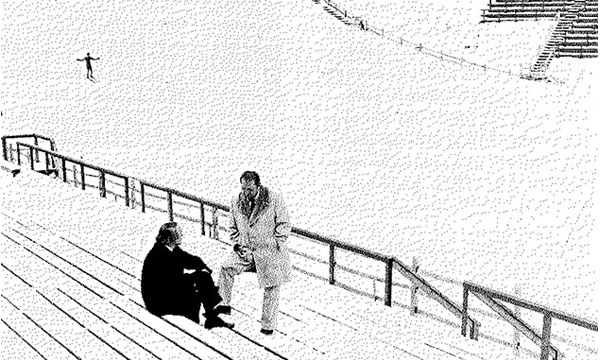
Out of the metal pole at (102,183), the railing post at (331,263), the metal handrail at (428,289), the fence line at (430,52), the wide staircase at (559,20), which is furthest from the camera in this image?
the wide staircase at (559,20)

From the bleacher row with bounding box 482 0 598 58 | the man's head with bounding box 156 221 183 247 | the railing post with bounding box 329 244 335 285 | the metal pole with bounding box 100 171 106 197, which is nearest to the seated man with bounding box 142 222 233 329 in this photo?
the man's head with bounding box 156 221 183 247

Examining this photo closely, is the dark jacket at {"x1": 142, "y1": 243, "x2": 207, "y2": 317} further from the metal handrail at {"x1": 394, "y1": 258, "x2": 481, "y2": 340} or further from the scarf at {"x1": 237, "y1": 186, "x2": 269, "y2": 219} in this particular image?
the metal handrail at {"x1": 394, "y1": 258, "x2": 481, "y2": 340}

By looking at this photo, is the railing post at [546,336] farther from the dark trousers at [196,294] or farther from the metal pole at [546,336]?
the dark trousers at [196,294]

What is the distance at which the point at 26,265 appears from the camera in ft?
37.9

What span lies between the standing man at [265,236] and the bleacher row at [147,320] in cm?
57

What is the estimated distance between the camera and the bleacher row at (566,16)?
38125 mm

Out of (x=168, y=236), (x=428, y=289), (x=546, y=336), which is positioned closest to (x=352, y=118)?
(x=428, y=289)

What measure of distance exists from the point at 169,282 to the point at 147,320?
0.86m

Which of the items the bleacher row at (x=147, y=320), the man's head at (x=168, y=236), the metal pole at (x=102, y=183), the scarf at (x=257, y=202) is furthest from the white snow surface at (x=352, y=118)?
the man's head at (x=168, y=236)

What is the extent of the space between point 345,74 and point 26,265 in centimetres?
2597

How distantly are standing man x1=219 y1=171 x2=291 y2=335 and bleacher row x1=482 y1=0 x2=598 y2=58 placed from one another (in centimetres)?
3217

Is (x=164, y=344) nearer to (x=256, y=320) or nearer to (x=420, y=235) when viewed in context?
(x=256, y=320)

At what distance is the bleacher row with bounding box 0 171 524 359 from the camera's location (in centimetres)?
840

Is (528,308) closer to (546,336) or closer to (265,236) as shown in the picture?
(546,336)
